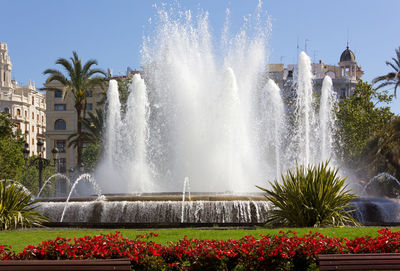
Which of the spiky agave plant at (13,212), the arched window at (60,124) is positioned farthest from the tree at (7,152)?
the arched window at (60,124)

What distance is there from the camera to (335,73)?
8719cm

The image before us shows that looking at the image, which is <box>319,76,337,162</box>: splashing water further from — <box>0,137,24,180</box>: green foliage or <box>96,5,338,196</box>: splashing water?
<box>0,137,24,180</box>: green foliage

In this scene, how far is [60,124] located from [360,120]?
46988 mm

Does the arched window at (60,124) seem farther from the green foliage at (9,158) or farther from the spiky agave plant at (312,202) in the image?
the spiky agave plant at (312,202)

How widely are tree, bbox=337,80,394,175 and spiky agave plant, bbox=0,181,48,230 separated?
29.8 m

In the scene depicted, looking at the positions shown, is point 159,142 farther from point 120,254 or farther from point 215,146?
point 120,254

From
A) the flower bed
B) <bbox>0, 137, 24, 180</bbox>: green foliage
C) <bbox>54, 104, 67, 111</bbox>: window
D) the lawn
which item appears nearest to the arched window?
<bbox>54, 104, 67, 111</bbox>: window

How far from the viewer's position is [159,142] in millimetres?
28391

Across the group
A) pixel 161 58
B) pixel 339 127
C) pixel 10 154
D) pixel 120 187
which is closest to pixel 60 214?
pixel 120 187

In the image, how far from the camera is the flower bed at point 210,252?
766cm

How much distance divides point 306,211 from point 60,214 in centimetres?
758

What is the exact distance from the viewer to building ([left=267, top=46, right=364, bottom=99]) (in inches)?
3051

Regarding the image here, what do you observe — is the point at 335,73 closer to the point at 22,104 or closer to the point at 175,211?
the point at 22,104

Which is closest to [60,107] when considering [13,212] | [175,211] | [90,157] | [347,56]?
[90,157]
